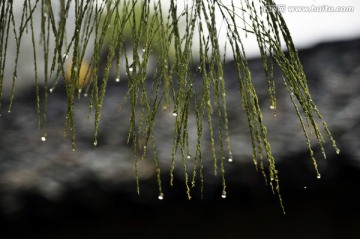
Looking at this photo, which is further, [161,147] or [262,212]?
[161,147]

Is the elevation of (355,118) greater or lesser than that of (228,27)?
greater

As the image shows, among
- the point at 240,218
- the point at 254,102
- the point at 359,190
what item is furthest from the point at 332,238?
the point at 254,102

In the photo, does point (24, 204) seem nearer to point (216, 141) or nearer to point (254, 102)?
point (216, 141)

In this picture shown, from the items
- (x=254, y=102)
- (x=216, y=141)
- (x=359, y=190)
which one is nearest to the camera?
(x=254, y=102)

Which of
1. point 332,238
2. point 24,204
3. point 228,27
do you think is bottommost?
point 228,27

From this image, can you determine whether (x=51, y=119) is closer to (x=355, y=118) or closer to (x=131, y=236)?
(x=131, y=236)

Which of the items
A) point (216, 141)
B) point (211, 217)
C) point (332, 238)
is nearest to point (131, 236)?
point (211, 217)

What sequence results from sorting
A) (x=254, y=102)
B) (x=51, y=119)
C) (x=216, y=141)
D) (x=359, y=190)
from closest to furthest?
(x=254, y=102)
(x=359, y=190)
(x=216, y=141)
(x=51, y=119)
